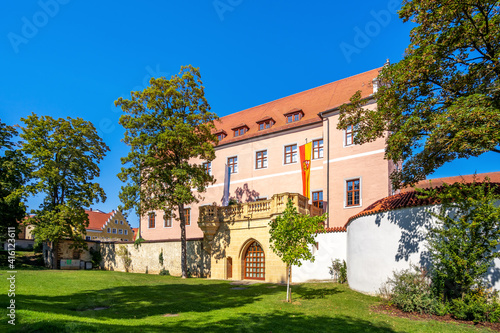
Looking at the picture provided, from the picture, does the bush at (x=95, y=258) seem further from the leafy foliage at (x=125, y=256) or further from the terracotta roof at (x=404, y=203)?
the terracotta roof at (x=404, y=203)

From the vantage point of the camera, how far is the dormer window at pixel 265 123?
1212 inches

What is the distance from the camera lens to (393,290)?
12570mm

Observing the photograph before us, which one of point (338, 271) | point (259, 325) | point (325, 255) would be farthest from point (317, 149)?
point (259, 325)

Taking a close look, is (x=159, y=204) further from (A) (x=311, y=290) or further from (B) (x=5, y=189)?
(B) (x=5, y=189)

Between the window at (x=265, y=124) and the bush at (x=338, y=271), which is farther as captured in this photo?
the window at (x=265, y=124)

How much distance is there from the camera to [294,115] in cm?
2945

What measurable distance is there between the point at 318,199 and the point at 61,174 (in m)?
22.9

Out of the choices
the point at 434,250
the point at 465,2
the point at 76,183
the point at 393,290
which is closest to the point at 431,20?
the point at 465,2

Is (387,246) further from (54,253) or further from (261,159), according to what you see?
(54,253)

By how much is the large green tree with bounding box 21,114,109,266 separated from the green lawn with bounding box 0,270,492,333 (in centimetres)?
1281

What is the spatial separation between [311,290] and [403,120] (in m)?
9.65

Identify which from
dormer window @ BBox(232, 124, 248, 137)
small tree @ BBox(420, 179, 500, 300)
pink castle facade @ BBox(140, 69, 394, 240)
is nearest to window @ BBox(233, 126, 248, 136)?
dormer window @ BBox(232, 124, 248, 137)

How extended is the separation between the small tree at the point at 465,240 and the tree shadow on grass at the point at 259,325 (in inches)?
124

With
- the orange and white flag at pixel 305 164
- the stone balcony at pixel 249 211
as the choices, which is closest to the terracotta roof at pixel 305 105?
the orange and white flag at pixel 305 164
